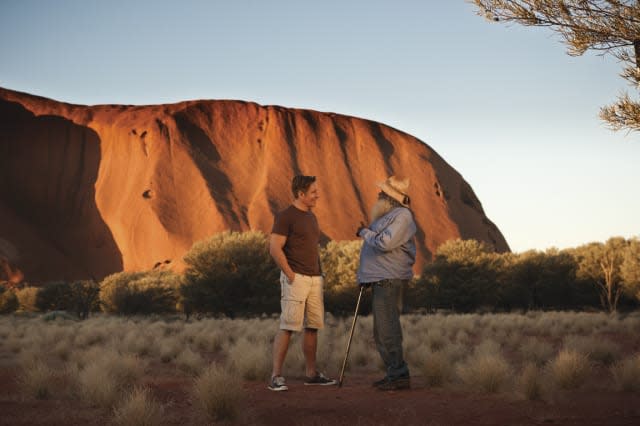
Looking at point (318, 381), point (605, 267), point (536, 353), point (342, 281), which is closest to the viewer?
point (318, 381)

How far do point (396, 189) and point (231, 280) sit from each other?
2745 centimetres

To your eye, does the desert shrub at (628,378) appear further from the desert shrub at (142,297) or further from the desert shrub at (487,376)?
the desert shrub at (142,297)

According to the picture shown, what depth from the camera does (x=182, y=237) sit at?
5616 centimetres

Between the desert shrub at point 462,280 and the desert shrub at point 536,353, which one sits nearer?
the desert shrub at point 536,353

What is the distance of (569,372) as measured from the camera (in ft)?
25.5

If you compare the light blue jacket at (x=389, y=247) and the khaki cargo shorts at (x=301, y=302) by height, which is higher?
the light blue jacket at (x=389, y=247)

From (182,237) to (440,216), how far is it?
91.8 ft

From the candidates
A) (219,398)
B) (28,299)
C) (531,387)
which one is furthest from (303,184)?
(28,299)

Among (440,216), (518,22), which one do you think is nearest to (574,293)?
(440,216)

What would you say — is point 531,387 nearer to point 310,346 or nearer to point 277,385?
point 310,346

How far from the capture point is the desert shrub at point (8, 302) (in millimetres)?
42934

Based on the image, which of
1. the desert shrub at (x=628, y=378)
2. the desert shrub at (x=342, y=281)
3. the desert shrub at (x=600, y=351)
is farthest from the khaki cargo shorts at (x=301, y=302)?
the desert shrub at (x=342, y=281)

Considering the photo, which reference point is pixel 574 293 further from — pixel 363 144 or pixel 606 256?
pixel 363 144

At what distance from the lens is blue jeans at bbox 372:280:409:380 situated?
702 centimetres
